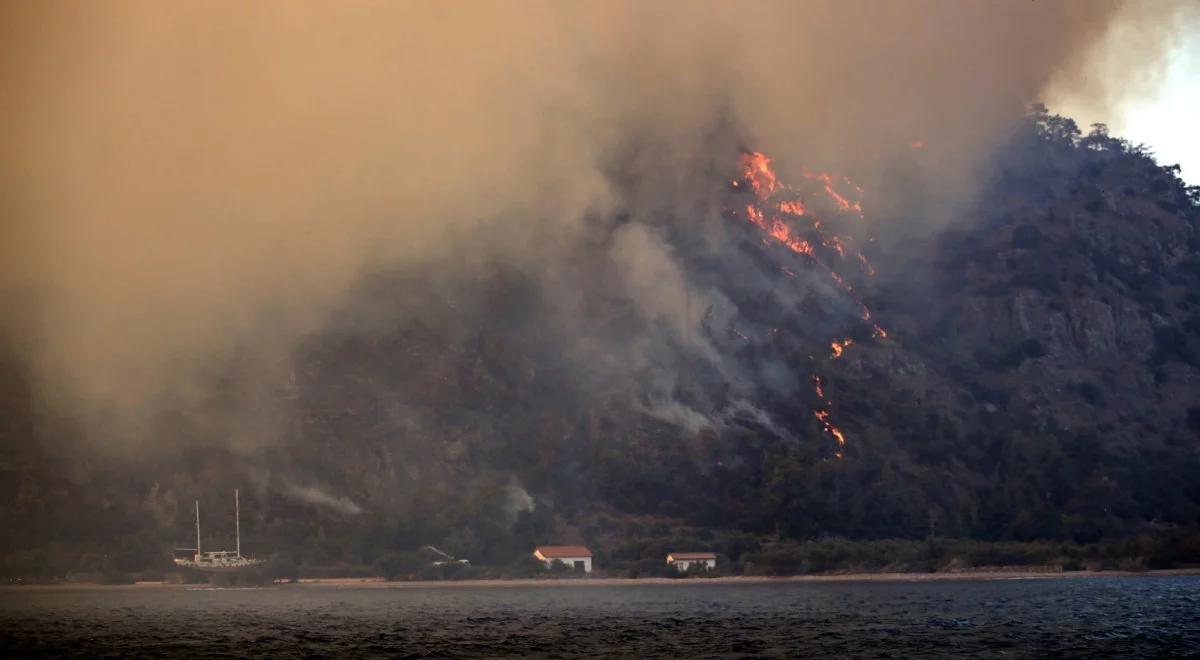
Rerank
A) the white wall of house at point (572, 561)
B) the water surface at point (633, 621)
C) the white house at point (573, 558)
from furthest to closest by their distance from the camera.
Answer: the white house at point (573, 558) < the white wall of house at point (572, 561) < the water surface at point (633, 621)

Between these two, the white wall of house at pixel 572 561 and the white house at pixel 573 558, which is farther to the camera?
the white house at pixel 573 558

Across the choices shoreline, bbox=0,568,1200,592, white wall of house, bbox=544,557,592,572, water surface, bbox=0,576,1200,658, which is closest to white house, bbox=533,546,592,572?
white wall of house, bbox=544,557,592,572

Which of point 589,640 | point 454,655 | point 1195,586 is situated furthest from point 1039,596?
point 454,655

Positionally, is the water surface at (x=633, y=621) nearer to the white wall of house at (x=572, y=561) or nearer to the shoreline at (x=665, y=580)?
the shoreline at (x=665, y=580)

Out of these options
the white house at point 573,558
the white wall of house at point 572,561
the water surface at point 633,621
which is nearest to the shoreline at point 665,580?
the white wall of house at point 572,561

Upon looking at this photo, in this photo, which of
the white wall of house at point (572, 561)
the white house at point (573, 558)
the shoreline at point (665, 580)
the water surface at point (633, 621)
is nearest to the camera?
the water surface at point (633, 621)

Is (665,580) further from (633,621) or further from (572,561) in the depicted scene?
(633,621)

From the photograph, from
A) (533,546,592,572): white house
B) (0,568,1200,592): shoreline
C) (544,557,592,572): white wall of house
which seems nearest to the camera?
(0,568,1200,592): shoreline

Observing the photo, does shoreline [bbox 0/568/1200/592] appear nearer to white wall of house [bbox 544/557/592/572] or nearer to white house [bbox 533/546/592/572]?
white wall of house [bbox 544/557/592/572]

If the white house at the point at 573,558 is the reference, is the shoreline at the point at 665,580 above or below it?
below

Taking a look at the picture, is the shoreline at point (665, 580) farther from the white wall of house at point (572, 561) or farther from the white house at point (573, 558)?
the white house at point (573, 558)

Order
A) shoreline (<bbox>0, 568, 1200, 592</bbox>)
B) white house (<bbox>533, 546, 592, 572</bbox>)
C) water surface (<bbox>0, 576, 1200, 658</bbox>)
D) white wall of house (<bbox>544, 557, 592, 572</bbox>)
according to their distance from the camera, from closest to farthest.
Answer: water surface (<bbox>0, 576, 1200, 658</bbox>)
shoreline (<bbox>0, 568, 1200, 592</bbox>)
white wall of house (<bbox>544, 557, 592, 572</bbox>)
white house (<bbox>533, 546, 592, 572</bbox>)

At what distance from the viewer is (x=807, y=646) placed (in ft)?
330

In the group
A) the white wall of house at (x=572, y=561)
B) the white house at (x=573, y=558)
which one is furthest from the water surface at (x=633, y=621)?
the white house at (x=573, y=558)
